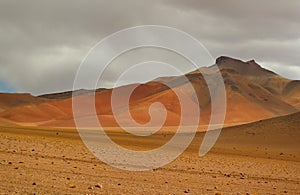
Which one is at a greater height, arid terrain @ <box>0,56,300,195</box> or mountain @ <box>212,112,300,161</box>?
mountain @ <box>212,112,300,161</box>

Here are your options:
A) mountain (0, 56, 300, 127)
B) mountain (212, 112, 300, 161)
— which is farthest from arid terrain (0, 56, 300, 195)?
mountain (0, 56, 300, 127)

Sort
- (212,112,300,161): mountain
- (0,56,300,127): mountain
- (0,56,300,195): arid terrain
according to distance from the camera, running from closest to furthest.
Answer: (0,56,300,195): arid terrain → (212,112,300,161): mountain → (0,56,300,127): mountain

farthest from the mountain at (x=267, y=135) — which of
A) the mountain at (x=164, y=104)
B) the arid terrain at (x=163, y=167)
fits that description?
the mountain at (x=164, y=104)

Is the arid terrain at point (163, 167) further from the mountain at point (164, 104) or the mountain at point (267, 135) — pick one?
the mountain at point (164, 104)

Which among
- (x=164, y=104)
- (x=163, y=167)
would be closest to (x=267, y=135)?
(x=163, y=167)

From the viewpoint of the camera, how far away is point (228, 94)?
501 feet

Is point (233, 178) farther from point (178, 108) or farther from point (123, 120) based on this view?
point (178, 108)

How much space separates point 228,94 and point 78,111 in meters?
53.1

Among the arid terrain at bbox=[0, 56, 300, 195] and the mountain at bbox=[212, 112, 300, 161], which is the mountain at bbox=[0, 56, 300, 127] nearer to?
the arid terrain at bbox=[0, 56, 300, 195]

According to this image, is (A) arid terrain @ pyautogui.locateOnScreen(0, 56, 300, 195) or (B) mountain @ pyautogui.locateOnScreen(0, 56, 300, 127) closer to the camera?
(A) arid terrain @ pyautogui.locateOnScreen(0, 56, 300, 195)

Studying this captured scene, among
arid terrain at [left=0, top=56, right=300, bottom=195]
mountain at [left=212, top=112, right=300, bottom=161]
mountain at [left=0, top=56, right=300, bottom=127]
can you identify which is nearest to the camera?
arid terrain at [left=0, top=56, right=300, bottom=195]

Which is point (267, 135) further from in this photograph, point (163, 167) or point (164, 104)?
point (164, 104)

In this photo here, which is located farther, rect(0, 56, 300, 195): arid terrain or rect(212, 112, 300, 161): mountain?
rect(212, 112, 300, 161): mountain

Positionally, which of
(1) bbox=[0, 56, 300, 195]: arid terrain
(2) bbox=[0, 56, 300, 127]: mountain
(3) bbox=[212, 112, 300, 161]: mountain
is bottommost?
(1) bbox=[0, 56, 300, 195]: arid terrain
